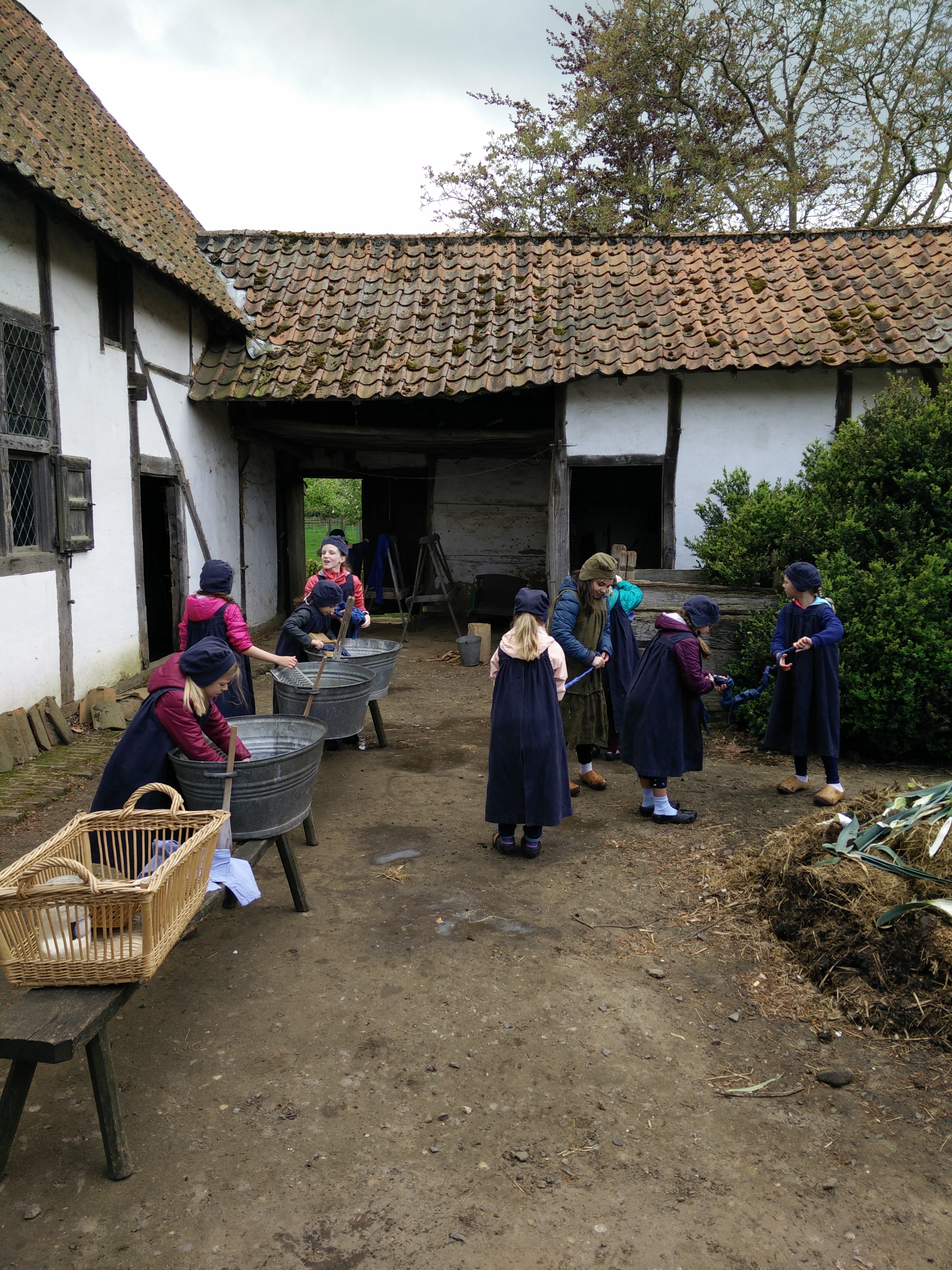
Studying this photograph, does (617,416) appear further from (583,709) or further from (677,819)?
(677,819)

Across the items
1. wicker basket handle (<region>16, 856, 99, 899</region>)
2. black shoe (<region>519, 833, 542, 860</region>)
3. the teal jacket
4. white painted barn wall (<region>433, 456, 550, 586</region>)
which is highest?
white painted barn wall (<region>433, 456, 550, 586</region>)

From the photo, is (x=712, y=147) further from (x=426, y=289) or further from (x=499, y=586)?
(x=499, y=586)

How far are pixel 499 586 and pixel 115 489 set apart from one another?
6357mm

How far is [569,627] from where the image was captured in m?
5.96

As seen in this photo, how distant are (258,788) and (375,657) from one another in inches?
104

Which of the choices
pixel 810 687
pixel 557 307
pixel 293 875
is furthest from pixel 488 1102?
pixel 557 307

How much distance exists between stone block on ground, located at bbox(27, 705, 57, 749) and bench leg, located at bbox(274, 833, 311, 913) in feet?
11.9

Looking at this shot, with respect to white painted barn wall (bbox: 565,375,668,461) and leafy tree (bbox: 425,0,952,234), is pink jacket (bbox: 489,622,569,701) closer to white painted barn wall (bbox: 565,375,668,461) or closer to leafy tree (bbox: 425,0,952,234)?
white painted barn wall (bbox: 565,375,668,461)

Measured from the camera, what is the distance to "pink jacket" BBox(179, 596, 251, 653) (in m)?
5.56

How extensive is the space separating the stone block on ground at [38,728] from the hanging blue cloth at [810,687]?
582 cm

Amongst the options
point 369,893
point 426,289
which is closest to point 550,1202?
point 369,893

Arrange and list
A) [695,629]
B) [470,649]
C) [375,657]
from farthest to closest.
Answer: [470,649] → [375,657] → [695,629]

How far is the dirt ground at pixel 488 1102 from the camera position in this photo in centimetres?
243

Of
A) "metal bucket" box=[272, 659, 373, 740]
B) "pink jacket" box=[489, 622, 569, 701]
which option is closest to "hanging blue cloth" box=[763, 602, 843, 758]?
"pink jacket" box=[489, 622, 569, 701]
